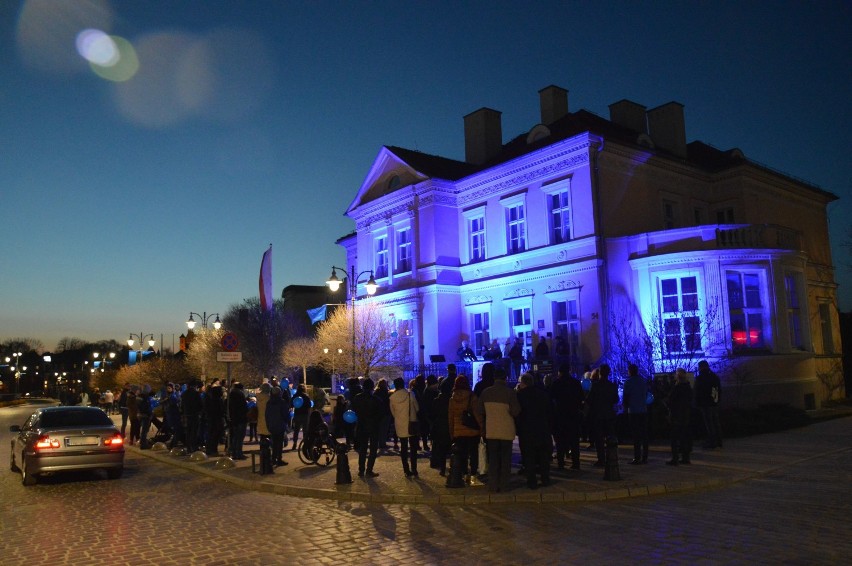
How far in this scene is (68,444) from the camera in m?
13.0

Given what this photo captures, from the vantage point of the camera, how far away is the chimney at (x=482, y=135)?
3572 cm

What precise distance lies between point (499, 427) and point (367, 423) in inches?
131

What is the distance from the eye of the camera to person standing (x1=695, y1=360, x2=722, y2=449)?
1509 centimetres

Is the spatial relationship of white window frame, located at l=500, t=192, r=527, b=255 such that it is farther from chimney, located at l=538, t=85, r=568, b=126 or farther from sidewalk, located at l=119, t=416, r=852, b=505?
sidewalk, located at l=119, t=416, r=852, b=505

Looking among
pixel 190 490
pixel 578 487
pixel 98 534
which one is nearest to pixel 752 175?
pixel 578 487

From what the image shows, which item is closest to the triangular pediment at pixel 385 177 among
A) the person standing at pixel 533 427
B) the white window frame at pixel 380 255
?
the white window frame at pixel 380 255

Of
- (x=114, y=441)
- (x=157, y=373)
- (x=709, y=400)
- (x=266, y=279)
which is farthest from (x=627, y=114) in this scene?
(x=157, y=373)

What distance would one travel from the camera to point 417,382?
15.4 meters

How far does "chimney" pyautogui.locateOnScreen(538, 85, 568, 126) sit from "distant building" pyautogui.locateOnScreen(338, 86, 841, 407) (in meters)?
0.09

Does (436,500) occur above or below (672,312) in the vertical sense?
below

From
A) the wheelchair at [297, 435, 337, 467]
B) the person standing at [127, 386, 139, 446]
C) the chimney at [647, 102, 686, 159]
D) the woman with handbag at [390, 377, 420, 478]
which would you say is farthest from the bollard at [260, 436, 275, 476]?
the chimney at [647, 102, 686, 159]

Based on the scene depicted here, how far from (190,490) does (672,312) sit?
18591 mm

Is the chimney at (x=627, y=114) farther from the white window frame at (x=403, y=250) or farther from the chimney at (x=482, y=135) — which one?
the white window frame at (x=403, y=250)

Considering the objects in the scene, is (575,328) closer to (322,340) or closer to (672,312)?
(672,312)
